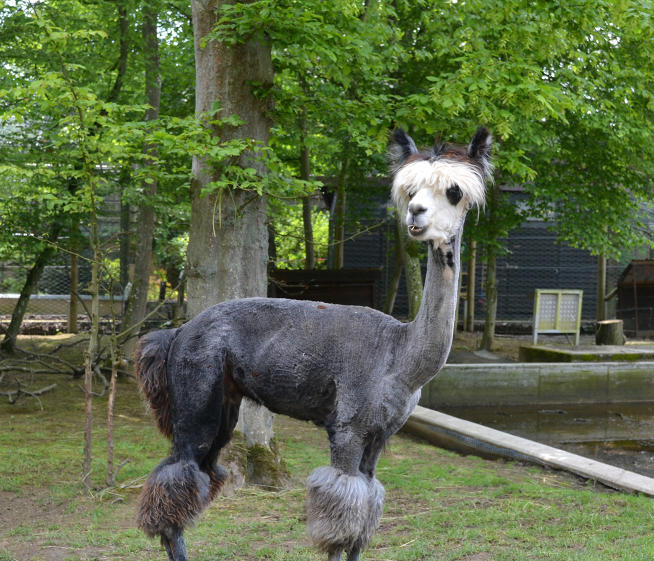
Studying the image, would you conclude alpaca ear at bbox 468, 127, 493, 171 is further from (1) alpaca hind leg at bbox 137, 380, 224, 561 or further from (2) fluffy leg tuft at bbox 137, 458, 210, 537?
(2) fluffy leg tuft at bbox 137, 458, 210, 537

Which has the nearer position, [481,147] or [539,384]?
[481,147]

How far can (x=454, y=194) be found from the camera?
344cm

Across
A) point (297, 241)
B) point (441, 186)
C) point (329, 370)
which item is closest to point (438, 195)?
point (441, 186)

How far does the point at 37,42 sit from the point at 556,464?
7675mm

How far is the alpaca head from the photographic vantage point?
340 cm

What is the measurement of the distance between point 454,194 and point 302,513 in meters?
3.37

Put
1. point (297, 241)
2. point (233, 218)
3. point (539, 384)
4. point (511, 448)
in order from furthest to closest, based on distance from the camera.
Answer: point (297, 241)
point (539, 384)
point (511, 448)
point (233, 218)

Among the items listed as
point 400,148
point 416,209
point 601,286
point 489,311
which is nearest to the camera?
point 416,209

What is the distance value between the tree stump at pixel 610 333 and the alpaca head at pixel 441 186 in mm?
12729

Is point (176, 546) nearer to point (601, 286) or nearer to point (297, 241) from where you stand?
point (297, 241)

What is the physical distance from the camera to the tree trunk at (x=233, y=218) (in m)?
6.50

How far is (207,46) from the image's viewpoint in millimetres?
6629

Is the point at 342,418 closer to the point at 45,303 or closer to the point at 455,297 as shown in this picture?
Answer: the point at 455,297

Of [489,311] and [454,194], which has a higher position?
[454,194]
